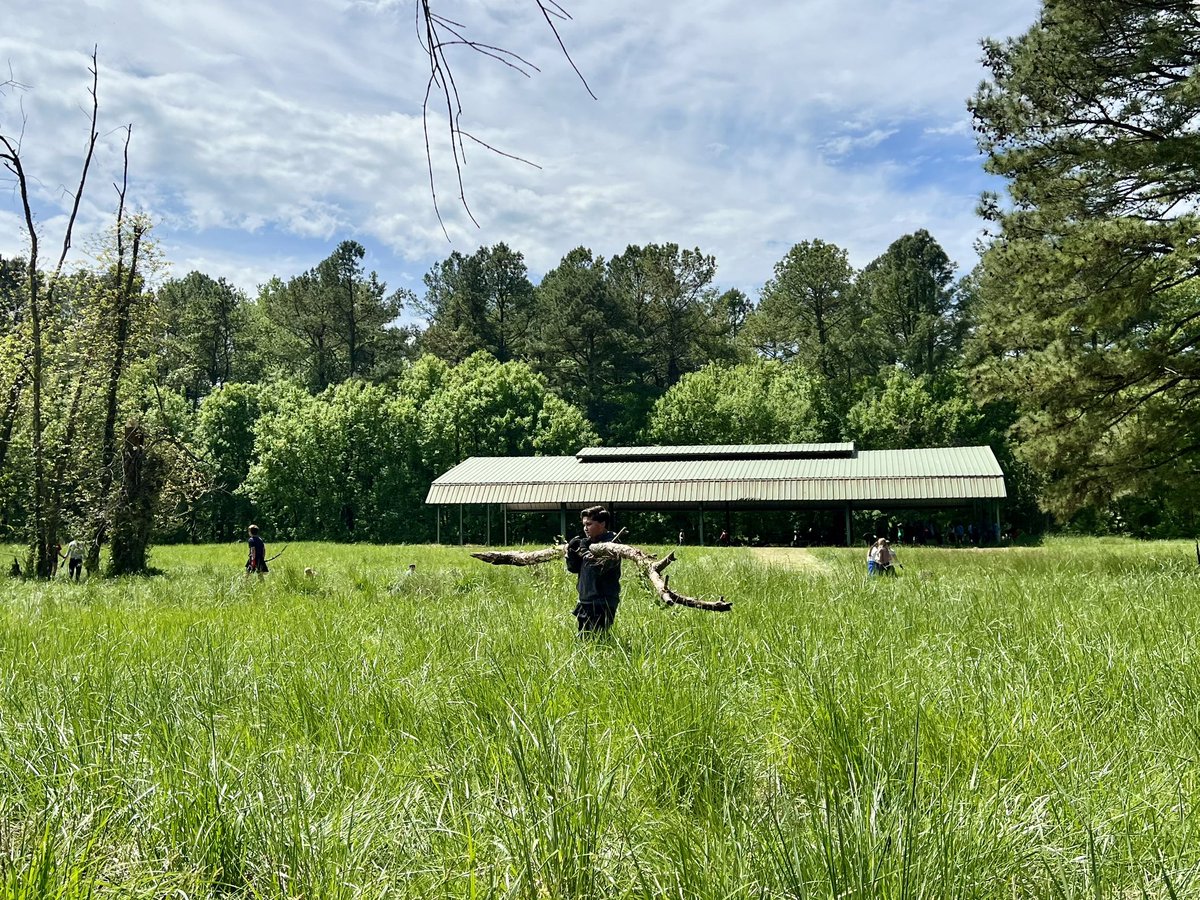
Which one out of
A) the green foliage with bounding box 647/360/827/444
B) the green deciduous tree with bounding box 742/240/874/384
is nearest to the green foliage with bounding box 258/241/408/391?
the green foliage with bounding box 647/360/827/444

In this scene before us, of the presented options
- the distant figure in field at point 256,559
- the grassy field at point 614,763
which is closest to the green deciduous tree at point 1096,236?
the grassy field at point 614,763

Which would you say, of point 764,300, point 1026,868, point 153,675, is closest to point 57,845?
point 153,675

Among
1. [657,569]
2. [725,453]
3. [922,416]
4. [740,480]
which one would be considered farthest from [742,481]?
[657,569]

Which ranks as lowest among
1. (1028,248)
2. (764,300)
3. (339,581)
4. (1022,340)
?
(339,581)

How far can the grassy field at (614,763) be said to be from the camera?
2.37 metres

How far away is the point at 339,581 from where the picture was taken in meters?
14.7

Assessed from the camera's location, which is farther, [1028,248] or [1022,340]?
[1022,340]

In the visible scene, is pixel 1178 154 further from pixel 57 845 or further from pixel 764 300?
pixel 764 300

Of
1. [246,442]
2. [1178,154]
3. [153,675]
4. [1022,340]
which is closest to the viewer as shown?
[153,675]

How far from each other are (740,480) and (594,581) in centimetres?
3101

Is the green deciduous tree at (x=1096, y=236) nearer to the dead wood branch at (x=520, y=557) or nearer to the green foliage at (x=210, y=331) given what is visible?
the dead wood branch at (x=520, y=557)

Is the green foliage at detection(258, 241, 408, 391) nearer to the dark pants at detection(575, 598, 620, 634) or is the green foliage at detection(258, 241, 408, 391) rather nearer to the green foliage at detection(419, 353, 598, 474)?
the green foliage at detection(419, 353, 598, 474)

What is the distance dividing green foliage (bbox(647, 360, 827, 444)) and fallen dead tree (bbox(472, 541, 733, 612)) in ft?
151

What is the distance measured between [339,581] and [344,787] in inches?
478
